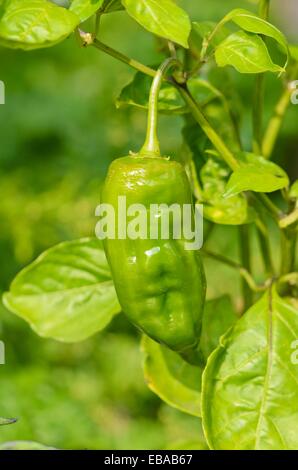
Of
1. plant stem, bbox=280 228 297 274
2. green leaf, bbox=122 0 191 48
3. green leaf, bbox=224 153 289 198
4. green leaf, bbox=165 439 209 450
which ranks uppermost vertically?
green leaf, bbox=122 0 191 48

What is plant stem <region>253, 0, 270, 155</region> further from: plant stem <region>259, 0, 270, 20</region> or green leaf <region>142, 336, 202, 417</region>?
green leaf <region>142, 336, 202, 417</region>

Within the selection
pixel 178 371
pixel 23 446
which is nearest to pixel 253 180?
pixel 178 371

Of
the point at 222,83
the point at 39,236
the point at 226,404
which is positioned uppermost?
the point at 222,83

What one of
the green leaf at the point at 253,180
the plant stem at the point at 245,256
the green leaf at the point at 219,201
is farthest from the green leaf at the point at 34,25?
the plant stem at the point at 245,256

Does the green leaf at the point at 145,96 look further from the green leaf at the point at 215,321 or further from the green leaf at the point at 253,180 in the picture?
the green leaf at the point at 215,321

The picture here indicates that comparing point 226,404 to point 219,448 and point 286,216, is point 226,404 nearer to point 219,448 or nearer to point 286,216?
point 219,448

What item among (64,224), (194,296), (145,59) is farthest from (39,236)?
(194,296)

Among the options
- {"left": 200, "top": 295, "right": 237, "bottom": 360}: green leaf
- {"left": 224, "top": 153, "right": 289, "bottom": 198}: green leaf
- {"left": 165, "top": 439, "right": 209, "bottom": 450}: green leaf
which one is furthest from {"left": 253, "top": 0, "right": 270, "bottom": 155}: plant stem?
{"left": 165, "top": 439, "right": 209, "bottom": 450}: green leaf
